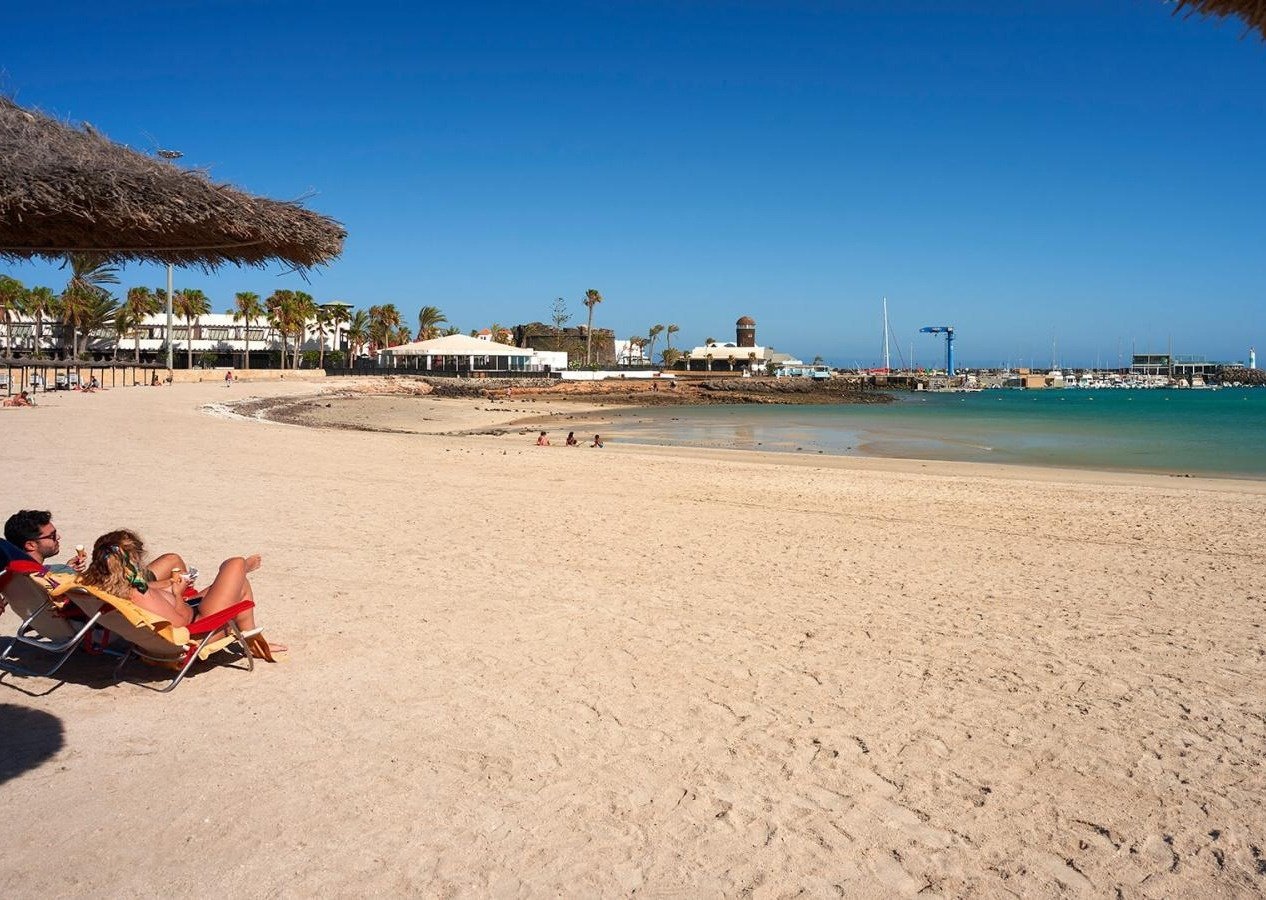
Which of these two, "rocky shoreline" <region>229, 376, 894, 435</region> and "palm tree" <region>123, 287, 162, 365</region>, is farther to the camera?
"palm tree" <region>123, 287, 162, 365</region>

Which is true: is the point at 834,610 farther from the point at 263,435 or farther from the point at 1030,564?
the point at 263,435

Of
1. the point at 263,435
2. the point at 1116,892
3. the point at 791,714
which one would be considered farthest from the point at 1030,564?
the point at 263,435

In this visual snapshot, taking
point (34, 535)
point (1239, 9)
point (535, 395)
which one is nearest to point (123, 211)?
point (34, 535)

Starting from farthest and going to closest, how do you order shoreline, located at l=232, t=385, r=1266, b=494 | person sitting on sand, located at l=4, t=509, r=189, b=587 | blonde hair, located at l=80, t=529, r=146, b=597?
shoreline, located at l=232, t=385, r=1266, b=494
person sitting on sand, located at l=4, t=509, r=189, b=587
blonde hair, located at l=80, t=529, r=146, b=597

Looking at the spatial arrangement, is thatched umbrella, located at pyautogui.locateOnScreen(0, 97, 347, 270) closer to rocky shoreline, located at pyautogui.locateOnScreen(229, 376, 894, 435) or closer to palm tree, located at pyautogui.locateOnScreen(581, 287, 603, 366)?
rocky shoreline, located at pyautogui.locateOnScreen(229, 376, 894, 435)

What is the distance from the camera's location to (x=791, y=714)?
448 cm

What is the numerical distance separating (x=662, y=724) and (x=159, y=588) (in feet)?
8.92

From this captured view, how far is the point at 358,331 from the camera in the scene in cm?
8838

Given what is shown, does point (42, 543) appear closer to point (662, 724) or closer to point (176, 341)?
point (662, 724)

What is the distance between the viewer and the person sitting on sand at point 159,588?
442 cm

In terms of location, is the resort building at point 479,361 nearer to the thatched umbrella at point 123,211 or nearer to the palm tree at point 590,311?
the palm tree at point 590,311

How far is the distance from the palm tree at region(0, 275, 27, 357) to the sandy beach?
5311 centimetres

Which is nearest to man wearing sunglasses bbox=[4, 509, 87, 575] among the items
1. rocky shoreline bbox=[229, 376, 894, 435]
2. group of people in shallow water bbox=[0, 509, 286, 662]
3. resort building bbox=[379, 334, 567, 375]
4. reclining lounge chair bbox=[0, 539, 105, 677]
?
group of people in shallow water bbox=[0, 509, 286, 662]

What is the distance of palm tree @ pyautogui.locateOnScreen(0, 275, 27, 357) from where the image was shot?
2063 inches
